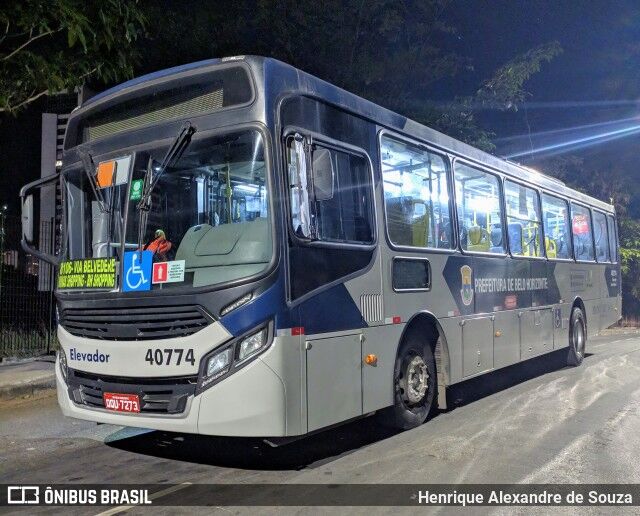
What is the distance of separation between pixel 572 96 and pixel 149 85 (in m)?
18.4

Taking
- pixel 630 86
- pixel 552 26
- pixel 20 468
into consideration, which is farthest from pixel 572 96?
pixel 20 468

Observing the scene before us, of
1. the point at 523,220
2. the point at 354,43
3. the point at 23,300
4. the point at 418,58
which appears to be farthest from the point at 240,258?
the point at 418,58

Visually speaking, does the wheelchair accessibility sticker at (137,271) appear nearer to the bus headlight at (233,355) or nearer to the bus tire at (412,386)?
the bus headlight at (233,355)

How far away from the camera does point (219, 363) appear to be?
4.51 metres

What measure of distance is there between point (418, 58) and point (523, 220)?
5.68 metres

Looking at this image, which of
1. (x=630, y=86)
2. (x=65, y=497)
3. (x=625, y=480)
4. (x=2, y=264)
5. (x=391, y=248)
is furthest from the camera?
(x=630, y=86)

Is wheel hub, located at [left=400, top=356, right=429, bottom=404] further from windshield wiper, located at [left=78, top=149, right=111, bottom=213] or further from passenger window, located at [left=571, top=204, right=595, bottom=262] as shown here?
passenger window, located at [left=571, top=204, right=595, bottom=262]

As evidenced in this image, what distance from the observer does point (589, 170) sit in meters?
25.0

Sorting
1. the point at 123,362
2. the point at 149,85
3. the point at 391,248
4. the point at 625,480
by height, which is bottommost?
the point at 625,480

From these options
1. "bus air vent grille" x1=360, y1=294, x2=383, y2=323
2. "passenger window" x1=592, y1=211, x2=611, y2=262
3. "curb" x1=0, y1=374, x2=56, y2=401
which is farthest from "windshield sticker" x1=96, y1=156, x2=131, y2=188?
"passenger window" x1=592, y1=211, x2=611, y2=262

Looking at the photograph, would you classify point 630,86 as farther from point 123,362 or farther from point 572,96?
point 123,362

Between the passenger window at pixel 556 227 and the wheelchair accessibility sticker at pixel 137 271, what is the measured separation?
7671 millimetres

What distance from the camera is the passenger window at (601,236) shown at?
13258 millimetres

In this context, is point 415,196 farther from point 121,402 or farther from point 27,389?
point 27,389
